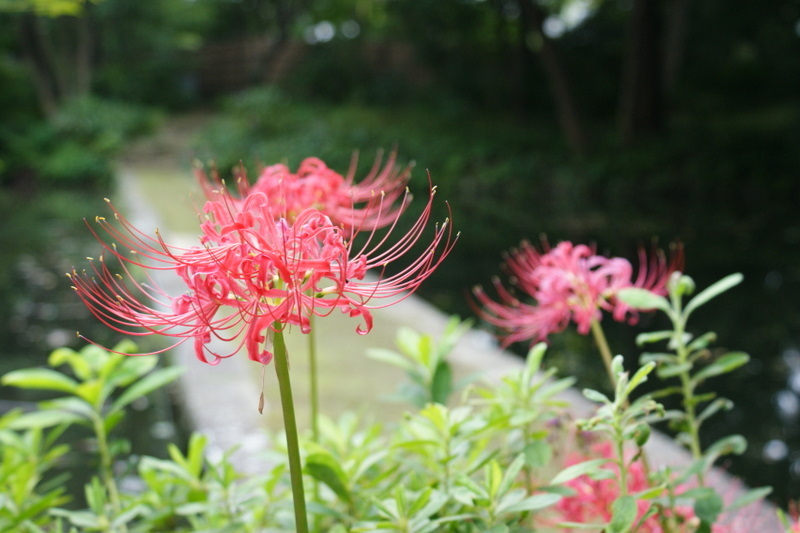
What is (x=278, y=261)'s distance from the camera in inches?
38.0

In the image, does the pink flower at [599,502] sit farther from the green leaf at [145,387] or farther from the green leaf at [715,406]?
the green leaf at [145,387]

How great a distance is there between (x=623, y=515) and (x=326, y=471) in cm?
51

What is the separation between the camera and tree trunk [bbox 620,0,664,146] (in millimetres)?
13320

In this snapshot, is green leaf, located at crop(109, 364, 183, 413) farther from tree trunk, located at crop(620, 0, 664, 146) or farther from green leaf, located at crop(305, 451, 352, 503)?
tree trunk, located at crop(620, 0, 664, 146)

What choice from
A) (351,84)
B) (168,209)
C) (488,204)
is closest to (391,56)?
(351,84)

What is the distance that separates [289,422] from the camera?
1.01 m

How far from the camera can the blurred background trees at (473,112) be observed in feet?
30.8

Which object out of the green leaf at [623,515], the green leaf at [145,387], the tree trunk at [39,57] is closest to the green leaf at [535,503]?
the green leaf at [623,515]

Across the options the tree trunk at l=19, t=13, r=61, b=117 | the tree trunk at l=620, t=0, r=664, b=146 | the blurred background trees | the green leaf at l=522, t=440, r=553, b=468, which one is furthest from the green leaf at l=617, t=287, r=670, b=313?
the tree trunk at l=19, t=13, r=61, b=117

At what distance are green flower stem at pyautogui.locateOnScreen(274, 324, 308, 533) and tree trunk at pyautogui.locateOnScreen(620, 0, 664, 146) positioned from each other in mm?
13552

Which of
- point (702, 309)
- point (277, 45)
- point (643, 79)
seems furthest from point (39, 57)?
point (702, 309)

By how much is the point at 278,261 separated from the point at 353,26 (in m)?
20.9

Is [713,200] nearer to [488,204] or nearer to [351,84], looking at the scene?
[488,204]

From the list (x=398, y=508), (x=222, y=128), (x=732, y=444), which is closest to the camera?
(x=398, y=508)
